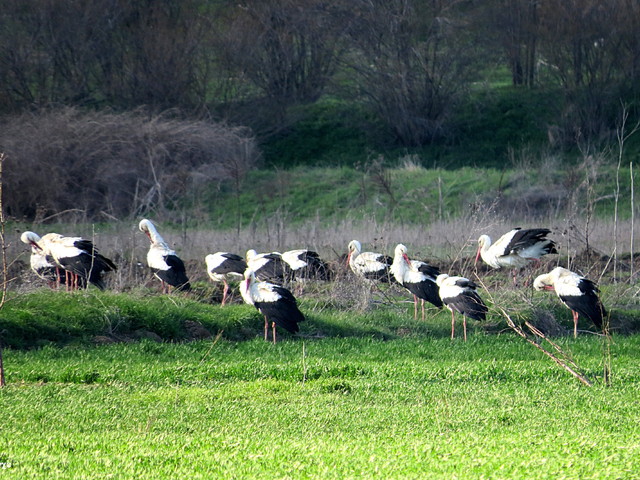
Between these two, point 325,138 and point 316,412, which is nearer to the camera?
point 316,412

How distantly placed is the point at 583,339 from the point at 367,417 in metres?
7.04

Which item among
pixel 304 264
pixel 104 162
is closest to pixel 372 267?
pixel 304 264

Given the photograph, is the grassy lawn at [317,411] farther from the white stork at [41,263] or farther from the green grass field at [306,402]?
the white stork at [41,263]

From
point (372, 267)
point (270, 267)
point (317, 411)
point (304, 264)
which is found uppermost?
point (317, 411)

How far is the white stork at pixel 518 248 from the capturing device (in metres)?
16.6

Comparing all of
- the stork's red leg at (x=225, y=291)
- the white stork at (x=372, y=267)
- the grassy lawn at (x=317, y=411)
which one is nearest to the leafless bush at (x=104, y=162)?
the white stork at (x=372, y=267)

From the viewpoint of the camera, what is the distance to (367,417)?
8.16 metres

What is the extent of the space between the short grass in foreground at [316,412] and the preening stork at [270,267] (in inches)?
118

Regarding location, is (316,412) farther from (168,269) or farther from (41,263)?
Result: (41,263)

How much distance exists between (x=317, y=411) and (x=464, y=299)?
5751mm

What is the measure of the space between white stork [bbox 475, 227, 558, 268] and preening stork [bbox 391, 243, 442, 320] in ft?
6.21

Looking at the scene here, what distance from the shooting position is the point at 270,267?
53.8 ft

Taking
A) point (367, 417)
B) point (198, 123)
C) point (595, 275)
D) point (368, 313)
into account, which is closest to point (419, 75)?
point (198, 123)

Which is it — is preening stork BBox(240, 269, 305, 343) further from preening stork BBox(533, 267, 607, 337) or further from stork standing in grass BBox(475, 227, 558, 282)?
stork standing in grass BBox(475, 227, 558, 282)
